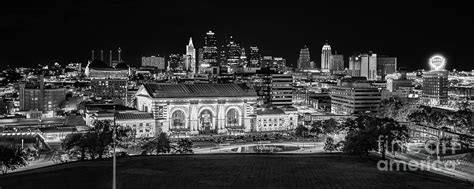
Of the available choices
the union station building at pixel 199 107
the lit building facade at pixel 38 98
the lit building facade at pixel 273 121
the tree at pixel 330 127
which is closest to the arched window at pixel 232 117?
the union station building at pixel 199 107

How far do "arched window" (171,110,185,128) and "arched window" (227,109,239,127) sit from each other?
9.41 metres

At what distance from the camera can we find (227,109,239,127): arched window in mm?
97312

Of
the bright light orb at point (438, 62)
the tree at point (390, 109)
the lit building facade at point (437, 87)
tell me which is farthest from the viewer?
the bright light orb at point (438, 62)

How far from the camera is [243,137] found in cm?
8888

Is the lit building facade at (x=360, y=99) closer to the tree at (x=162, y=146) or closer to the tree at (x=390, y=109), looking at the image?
the tree at (x=390, y=109)

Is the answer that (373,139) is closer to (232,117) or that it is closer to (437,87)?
(232,117)

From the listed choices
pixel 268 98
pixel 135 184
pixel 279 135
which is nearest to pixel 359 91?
pixel 268 98

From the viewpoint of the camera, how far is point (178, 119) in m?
93.2

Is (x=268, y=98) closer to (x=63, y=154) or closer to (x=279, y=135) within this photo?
(x=279, y=135)

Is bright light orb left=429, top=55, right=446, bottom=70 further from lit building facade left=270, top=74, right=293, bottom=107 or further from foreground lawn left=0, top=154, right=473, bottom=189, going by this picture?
foreground lawn left=0, top=154, right=473, bottom=189

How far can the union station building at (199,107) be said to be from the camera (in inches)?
3607

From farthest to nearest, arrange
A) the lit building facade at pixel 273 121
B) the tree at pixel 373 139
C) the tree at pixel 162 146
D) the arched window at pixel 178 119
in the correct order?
the lit building facade at pixel 273 121, the arched window at pixel 178 119, the tree at pixel 162 146, the tree at pixel 373 139

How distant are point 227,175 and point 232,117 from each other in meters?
54.3

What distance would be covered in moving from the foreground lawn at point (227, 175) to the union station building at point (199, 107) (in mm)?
38227
